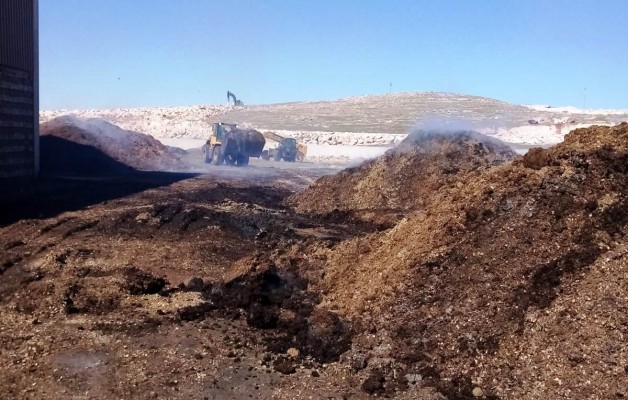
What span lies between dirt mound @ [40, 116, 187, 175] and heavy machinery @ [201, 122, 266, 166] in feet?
7.54

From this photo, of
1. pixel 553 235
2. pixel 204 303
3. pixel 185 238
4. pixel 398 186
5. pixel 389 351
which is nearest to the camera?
pixel 389 351

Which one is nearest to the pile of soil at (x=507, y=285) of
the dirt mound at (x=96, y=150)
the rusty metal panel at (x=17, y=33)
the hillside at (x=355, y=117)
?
the rusty metal panel at (x=17, y=33)

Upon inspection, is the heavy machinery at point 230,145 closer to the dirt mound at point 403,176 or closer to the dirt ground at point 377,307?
the dirt mound at point 403,176

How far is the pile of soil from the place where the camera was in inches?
266

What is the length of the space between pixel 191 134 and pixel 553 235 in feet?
232

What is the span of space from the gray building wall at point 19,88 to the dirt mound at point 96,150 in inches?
239

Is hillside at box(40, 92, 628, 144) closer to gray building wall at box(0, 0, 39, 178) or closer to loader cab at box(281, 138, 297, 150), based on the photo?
loader cab at box(281, 138, 297, 150)

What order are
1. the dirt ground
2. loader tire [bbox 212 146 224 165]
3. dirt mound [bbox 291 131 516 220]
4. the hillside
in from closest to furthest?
the dirt ground → dirt mound [bbox 291 131 516 220] → loader tire [bbox 212 146 224 165] → the hillside

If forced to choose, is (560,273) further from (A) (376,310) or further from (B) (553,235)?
(A) (376,310)

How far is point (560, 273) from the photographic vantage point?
7758mm

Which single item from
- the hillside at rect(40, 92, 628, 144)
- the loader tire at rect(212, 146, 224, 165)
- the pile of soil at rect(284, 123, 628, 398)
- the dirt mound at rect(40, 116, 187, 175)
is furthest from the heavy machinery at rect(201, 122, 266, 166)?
the pile of soil at rect(284, 123, 628, 398)

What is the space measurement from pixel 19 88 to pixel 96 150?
12778 mm

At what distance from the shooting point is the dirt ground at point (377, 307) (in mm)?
6887

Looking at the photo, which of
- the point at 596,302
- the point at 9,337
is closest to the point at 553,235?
the point at 596,302
